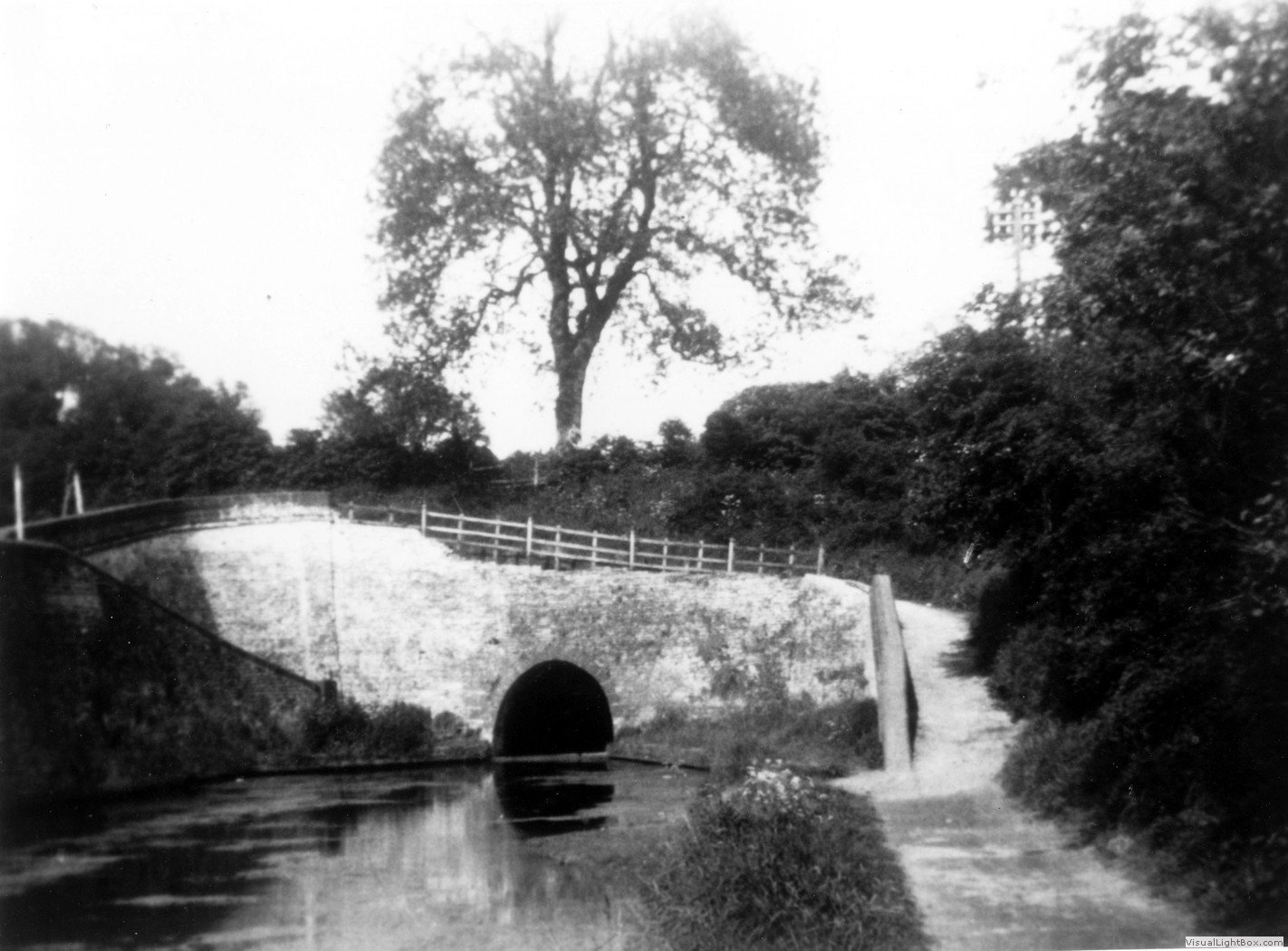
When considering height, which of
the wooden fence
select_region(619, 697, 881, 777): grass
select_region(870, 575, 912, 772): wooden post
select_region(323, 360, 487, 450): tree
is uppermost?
select_region(323, 360, 487, 450): tree

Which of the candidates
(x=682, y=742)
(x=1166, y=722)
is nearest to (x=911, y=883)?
(x=1166, y=722)

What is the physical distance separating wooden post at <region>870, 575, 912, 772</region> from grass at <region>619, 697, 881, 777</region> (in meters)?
0.84

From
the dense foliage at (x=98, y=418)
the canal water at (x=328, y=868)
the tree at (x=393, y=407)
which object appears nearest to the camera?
the dense foliage at (x=98, y=418)

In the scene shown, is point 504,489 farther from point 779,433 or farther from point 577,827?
point 577,827

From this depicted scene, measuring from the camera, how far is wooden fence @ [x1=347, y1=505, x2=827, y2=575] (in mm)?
23594

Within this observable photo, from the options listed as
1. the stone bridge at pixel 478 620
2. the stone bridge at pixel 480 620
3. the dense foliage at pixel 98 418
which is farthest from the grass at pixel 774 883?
the stone bridge at pixel 478 620

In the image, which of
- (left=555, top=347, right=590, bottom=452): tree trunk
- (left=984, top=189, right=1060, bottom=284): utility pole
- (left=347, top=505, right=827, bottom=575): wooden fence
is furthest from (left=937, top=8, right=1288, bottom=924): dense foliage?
(left=555, top=347, right=590, bottom=452): tree trunk

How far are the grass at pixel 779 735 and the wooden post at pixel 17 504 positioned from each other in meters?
8.45

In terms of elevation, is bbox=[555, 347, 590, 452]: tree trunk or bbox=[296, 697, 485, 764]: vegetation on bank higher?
bbox=[555, 347, 590, 452]: tree trunk

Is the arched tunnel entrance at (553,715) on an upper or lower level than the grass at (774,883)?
lower

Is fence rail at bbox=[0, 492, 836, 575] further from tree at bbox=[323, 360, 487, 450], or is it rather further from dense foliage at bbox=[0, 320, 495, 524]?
tree at bbox=[323, 360, 487, 450]

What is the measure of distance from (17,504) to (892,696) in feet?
35.1

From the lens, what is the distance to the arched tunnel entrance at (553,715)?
23.6 m

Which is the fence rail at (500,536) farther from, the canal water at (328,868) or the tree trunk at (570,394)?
the canal water at (328,868)
